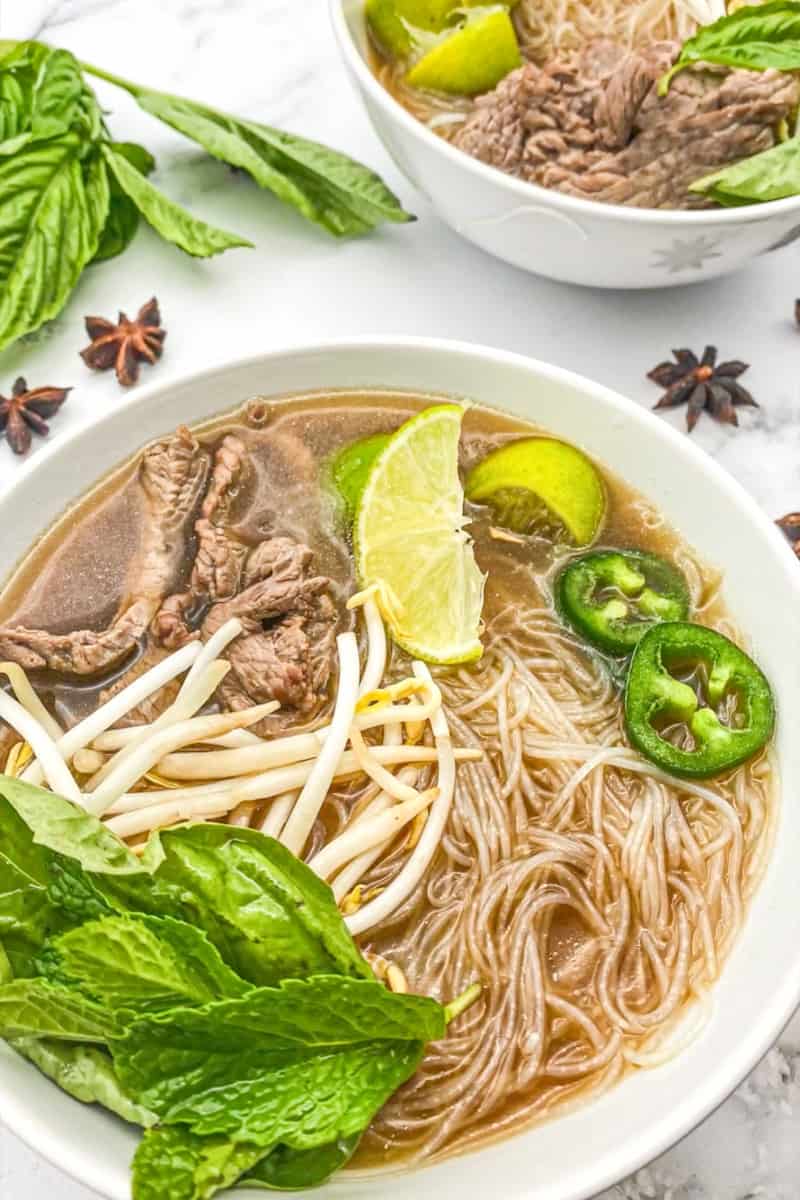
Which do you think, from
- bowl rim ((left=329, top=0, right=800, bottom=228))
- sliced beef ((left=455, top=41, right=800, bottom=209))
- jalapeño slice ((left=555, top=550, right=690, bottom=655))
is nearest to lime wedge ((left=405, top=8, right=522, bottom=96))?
sliced beef ((left=455, top=41, right=800, bottom=209))

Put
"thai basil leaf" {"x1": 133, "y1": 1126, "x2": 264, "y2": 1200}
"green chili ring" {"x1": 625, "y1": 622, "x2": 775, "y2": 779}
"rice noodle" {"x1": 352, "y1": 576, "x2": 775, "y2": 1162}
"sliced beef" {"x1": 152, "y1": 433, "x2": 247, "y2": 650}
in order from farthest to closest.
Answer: "sliced beef" {"x1": 152, "y1": 433, "x2": 247, "y2": 650} < "green chili ring" {"x1": 625, "y1": 622, "x2": 775, "y2": 779} < "rice noodle" {"x1": 352, "y1": 576, "x2": 775, "y2": 1162} < "thai basil leaf" {"x1": 133, "y1": 1126, "x2": 264, "y2": 1200}

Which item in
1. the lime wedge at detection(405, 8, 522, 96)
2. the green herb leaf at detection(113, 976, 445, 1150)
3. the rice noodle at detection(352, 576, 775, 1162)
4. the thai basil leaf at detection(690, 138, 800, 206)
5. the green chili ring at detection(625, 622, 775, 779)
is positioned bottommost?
the rice noodle at detection(352, 576, 775, 1162)

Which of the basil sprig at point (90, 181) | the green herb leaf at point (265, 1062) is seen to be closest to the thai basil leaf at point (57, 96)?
the basil sprig at point (90, 181)

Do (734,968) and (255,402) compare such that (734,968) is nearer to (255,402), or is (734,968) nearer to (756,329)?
(255,402)

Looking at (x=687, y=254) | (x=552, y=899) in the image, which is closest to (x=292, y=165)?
(x=687, y=254)

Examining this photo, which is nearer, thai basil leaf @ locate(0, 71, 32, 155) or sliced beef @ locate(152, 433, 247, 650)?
sliced beef @ locate(152, 433, 247, 650)

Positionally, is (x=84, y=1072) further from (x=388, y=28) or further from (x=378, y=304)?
(x=388, y=28)

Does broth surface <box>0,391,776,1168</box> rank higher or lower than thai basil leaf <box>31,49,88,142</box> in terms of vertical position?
lower

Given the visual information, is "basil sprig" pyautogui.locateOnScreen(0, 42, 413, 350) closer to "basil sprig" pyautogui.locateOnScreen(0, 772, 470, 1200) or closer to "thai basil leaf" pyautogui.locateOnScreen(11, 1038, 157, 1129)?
"basil sprig" pyautogui.locateOnScreen(0, 772, 470, 1200)
